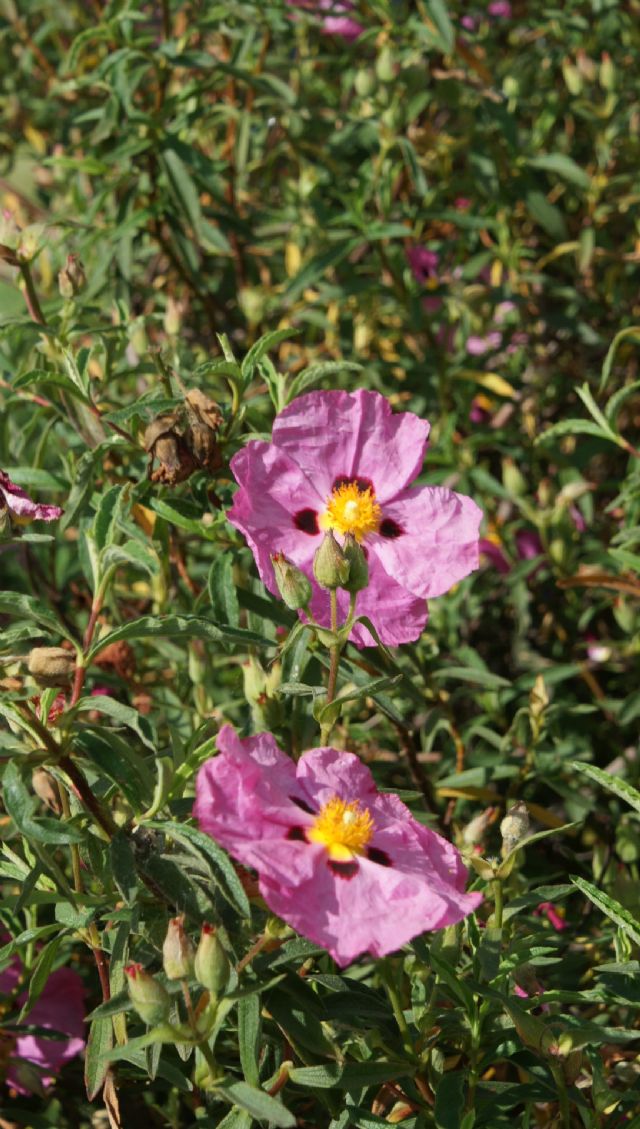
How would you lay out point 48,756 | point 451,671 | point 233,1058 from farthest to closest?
point 451,671, point 233,1058, point 48,756

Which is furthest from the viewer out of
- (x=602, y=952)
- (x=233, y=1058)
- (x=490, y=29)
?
(x=490, y=29)

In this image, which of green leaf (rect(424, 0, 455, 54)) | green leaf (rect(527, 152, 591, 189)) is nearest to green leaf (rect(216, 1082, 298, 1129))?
green leaf (rect(424, 0, 455, 54))

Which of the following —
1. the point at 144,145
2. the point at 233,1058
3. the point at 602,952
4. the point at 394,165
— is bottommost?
the point at 602,952

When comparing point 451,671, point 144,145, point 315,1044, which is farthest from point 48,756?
point 144,145

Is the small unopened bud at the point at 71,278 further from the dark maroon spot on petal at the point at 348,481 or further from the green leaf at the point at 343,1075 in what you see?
the green leaf at the point at 343,1075

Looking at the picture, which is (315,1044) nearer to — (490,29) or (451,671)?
(451,671)

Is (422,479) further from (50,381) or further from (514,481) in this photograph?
(50,381)

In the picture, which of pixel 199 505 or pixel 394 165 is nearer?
pixel 199 505
